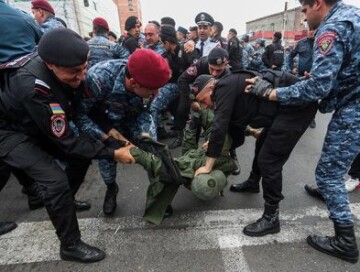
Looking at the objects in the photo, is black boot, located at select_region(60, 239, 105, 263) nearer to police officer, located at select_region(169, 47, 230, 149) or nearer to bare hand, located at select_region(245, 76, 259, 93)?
bare hand, located at select_region(245, 76, 259, 93)

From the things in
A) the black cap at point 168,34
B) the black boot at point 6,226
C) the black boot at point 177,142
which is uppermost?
the black cap at point 168,34

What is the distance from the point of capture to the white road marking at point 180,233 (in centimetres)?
201

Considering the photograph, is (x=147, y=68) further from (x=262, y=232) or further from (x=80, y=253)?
(x=262, y=232)

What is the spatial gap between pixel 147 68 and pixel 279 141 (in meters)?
1.11

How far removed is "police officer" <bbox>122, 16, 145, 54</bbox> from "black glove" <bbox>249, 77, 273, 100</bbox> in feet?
10.9

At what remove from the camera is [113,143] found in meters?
2.07

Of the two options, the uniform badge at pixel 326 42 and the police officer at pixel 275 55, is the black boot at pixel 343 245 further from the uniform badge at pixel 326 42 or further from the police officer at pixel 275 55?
the police officer at pixel 275 55

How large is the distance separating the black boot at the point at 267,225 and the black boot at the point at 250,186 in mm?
653

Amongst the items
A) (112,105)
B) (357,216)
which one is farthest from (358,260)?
(112,105)

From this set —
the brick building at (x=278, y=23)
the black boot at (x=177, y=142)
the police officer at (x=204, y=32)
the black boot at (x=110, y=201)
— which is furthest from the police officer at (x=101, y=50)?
the brick building at (x=278, y=23)

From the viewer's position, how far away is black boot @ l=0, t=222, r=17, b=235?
223cm

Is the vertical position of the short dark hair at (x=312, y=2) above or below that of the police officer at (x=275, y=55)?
above

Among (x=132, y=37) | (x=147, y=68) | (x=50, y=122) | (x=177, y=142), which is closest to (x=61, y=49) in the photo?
(x=50, y=122)

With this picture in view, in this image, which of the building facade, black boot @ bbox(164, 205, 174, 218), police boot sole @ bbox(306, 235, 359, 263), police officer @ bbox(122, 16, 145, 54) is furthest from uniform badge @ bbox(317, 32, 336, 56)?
the building facade
